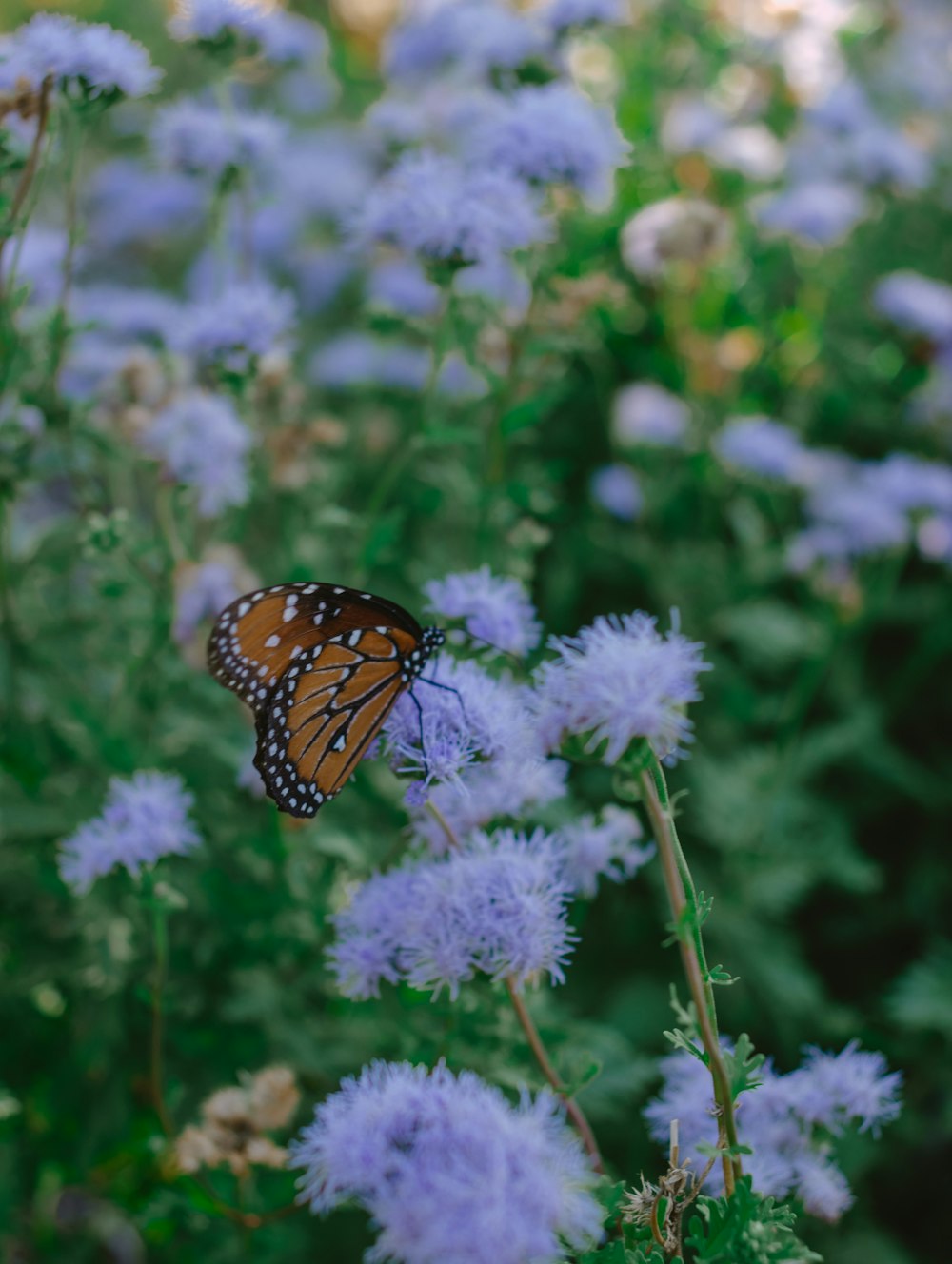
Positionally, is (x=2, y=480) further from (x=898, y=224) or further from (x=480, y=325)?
(x=898, y=224)

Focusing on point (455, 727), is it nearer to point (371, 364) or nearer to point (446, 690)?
point (446, 690)

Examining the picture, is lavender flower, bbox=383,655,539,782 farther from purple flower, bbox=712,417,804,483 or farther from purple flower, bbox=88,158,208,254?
purple flower, bbox=88,158,208,254

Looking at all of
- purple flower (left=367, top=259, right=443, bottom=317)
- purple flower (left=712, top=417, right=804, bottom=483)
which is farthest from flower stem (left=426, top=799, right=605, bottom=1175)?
purple flower (left=367, top=259, right=443, bottom=317)

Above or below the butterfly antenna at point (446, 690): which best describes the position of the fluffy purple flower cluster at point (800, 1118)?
below

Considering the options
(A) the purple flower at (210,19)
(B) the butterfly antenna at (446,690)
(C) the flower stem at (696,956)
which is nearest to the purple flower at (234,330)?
(A) the purple flower at (210,19)

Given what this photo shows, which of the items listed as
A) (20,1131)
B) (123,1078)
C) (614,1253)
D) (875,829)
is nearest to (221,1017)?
(123,1078)

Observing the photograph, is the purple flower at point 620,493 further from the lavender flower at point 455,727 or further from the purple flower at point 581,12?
the lavender flower at point 455,727

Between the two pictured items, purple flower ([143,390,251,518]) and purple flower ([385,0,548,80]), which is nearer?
purple flower ([143,390,251,518])

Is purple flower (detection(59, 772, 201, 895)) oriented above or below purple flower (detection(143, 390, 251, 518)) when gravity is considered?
below
